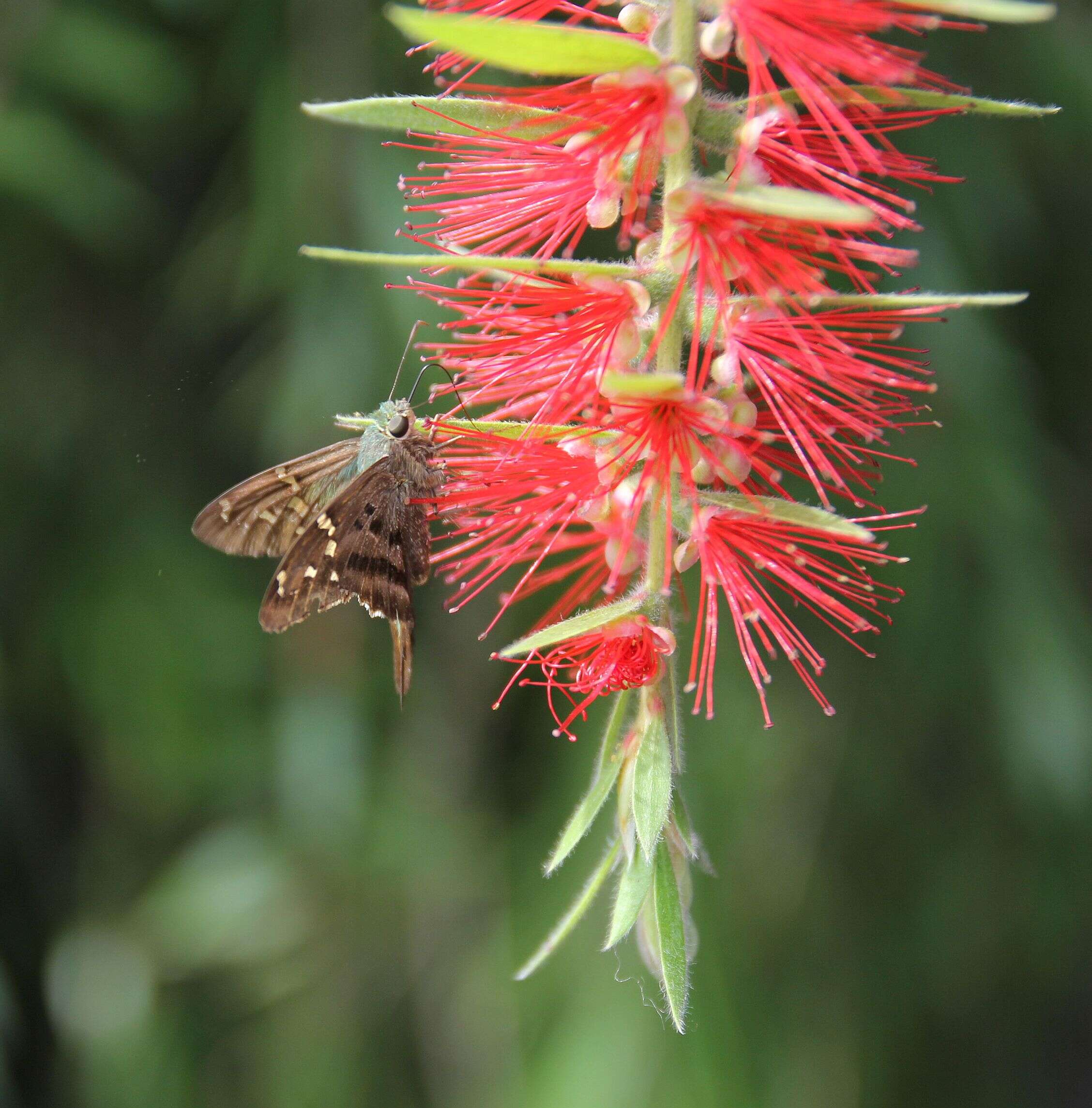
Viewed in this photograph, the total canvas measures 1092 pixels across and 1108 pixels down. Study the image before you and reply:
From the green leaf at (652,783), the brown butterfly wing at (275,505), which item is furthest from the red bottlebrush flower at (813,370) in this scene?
the brown butterfly wing at (275,505)

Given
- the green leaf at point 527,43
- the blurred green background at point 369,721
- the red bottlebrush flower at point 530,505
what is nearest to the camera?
the green leaf at point 527,43

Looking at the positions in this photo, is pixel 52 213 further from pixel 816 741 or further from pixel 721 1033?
pixel 721 1033

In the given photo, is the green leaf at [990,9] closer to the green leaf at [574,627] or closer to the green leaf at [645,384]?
the green leaf at [645,384]

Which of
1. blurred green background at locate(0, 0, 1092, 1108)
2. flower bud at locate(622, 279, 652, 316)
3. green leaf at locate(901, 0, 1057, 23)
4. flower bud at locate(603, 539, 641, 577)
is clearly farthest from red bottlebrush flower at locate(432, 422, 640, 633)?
blurred green background at locate(0, 0, 1092, 1108)

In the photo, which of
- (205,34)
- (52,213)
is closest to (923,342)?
(205,34)

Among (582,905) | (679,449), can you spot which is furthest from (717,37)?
(582,905)

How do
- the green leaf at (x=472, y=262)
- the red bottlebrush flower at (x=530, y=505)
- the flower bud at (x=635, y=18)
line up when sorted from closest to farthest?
1. the green leaf at (x=472, y=262)
2. the flower bud at (x=635, y=18)
3. the red bottlebrush flower at (x=530, y=505)
